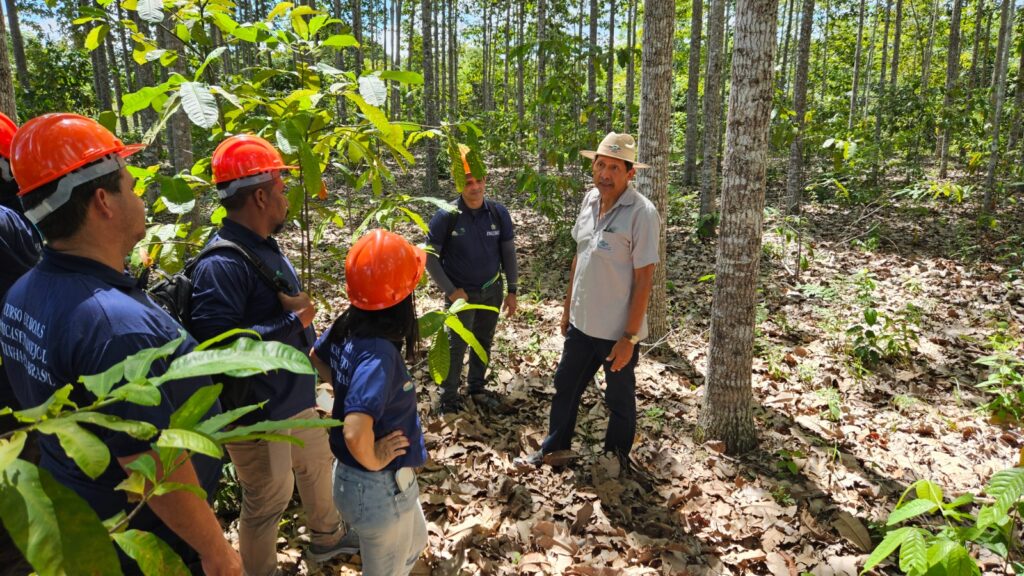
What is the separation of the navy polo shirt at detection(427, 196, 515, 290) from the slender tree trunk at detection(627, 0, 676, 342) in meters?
1.65

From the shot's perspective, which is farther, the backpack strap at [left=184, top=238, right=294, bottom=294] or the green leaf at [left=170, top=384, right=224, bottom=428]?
the backpack strap at [left=184, top=238, right=294, bottom=294]

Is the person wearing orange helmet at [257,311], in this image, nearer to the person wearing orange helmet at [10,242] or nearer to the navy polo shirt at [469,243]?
the person wearing orange helmet at [10,242]

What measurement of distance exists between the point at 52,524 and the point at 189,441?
0.17 meters

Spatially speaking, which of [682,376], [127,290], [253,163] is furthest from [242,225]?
[682,376]

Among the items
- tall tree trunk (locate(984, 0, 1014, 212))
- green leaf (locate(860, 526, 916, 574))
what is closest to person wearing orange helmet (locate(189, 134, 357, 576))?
green leaf (locate(860, 526, 916, 574))

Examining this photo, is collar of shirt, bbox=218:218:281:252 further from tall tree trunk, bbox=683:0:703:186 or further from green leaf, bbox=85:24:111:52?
tall tree trunk, bbox=683:0:703:186

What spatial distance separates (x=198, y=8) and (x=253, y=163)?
0.95 metres

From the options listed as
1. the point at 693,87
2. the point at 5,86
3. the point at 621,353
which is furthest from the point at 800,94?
the point at 5,86

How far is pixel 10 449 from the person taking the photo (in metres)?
0.71

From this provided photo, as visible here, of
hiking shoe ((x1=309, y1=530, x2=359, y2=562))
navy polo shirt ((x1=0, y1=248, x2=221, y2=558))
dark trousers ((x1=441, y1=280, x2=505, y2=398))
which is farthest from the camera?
dark trousers ((x1=441, y1=280, x2=505, y2=398))

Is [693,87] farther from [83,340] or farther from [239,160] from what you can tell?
[83,340]

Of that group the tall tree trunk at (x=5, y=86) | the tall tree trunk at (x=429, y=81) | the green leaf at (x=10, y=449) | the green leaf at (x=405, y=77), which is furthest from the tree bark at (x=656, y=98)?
the tall tree trunk at (x=429, y=81)

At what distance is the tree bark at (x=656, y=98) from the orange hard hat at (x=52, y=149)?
15.1 feet

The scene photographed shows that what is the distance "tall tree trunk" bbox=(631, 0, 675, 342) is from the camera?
5.36 m
